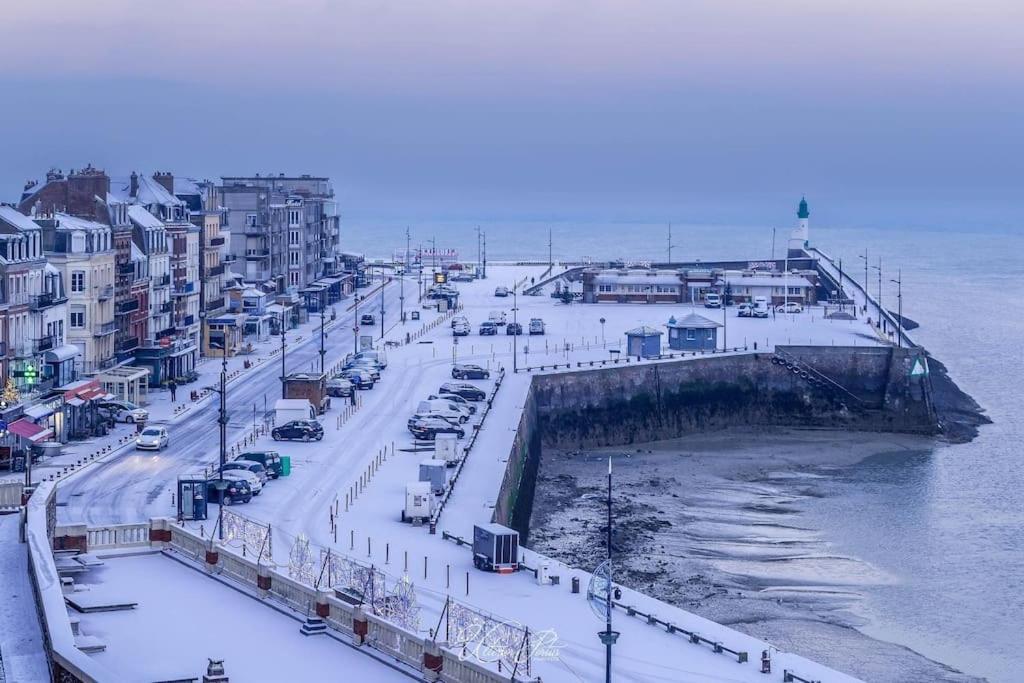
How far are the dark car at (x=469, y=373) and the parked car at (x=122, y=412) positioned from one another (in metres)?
21.5

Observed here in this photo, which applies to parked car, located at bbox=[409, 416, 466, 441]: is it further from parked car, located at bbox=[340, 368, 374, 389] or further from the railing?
the railing

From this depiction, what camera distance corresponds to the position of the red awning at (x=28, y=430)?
69225mm

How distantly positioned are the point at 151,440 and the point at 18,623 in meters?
40.5

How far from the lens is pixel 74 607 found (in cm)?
3722

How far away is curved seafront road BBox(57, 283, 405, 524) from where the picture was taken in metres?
60.3

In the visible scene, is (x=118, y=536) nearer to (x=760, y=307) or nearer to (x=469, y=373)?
(x=469, y=373)

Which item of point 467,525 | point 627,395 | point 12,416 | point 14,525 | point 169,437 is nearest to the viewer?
point 14,525

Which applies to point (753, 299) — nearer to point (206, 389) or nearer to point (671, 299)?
point (671, 299)

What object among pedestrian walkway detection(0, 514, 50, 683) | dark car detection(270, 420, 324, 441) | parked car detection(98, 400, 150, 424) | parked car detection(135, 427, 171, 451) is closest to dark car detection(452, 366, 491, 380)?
parked car detection(98, 400, 150, 424)

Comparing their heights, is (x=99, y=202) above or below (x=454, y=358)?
above

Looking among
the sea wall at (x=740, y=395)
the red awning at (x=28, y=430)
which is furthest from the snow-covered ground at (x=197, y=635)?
the sea wall at (x=740, y=395)

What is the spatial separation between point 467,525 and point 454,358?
51.3m

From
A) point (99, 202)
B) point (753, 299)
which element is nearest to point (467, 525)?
point (99, 202)

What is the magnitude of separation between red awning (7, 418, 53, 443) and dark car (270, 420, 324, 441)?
10.1 meters
